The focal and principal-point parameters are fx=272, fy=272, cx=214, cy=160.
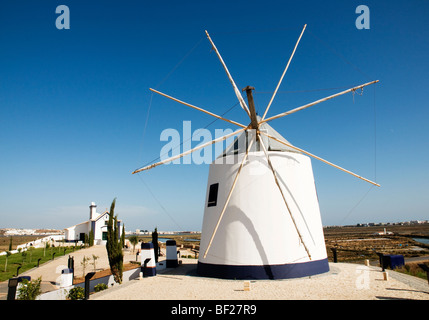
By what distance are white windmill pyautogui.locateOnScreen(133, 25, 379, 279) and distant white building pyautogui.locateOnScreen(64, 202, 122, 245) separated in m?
33.7

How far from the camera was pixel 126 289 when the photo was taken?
12914 millimetres

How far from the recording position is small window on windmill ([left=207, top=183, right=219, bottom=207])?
1601cm

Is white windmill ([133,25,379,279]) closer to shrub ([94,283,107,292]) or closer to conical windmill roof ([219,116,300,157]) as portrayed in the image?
conical windmill roof ([219,116,300,157])

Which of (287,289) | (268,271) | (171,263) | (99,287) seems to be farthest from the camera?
(171,263)

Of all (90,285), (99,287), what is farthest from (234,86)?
(90,285)

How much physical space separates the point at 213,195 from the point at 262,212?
10.8 feet

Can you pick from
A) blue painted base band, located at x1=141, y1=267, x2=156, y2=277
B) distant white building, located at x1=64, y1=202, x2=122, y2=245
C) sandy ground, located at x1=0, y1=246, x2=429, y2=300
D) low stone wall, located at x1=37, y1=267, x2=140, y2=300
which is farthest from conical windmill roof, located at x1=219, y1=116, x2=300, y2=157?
distant white building, located at x1=64, y1=202, x2=122, y2=245

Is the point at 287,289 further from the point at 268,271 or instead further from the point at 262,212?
the point at 262,212

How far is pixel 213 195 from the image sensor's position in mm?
16234

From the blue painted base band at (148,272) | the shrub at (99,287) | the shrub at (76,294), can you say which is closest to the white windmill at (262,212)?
the blue painted base band at (148,272)

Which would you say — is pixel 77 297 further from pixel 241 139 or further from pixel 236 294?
pixel 241 139

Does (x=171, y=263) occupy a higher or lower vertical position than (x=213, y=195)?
lower

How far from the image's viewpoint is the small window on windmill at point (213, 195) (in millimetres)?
16008
